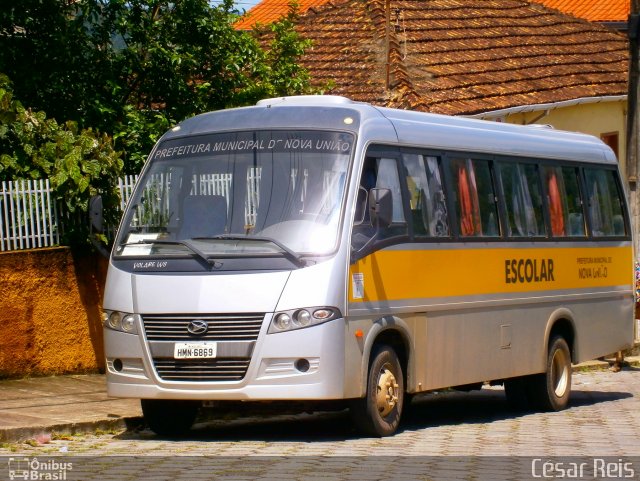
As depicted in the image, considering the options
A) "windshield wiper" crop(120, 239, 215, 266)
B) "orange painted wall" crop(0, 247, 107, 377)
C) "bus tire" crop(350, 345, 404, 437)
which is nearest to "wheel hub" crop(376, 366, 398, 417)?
"bus tire" crop(350, 345, 404, 437)

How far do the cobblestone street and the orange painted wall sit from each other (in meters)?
Answer: 2.59

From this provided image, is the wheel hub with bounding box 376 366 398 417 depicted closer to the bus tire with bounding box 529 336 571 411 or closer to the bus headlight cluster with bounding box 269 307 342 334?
the bus headlight cluster with bounding box 269 307 342 334

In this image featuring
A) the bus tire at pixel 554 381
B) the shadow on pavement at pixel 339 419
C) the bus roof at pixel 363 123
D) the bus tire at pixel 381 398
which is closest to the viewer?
the bus tire at pixel 381 398

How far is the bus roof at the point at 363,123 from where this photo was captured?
12.3m

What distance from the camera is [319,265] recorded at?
11.5 metres

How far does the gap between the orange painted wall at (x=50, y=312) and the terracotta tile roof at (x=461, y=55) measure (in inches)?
359

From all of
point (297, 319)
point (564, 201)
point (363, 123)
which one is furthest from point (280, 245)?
point (564, 201)

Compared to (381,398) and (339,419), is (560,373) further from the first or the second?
(381,398)

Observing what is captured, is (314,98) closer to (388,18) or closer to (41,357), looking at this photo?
(41,357)

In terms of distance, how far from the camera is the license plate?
1150 centimetres

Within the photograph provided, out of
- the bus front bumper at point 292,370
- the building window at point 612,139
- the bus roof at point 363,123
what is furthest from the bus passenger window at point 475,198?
the building window at point 612,139

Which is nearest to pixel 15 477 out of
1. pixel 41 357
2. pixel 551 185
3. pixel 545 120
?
pixel 41 357

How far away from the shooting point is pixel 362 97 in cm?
2594

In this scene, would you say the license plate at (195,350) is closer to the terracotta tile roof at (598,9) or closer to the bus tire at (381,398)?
the bus tire at (381,398)
